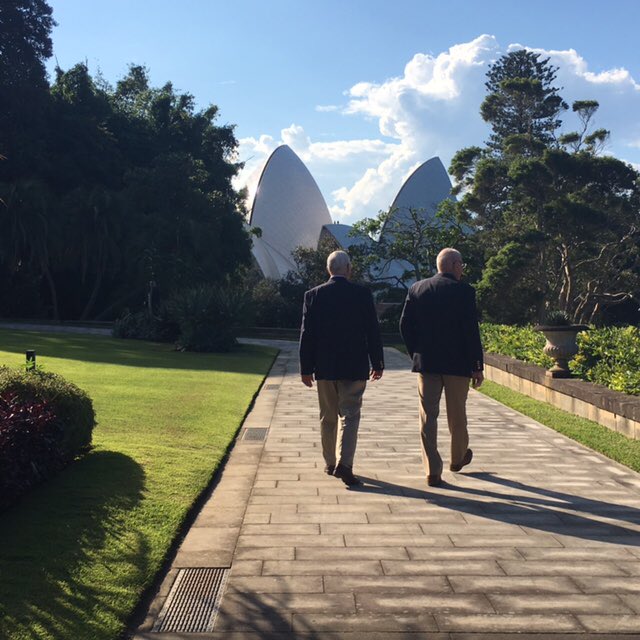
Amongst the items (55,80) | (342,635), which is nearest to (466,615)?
(342,635)

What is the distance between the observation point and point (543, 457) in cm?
577

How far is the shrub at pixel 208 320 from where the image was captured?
63.8ft

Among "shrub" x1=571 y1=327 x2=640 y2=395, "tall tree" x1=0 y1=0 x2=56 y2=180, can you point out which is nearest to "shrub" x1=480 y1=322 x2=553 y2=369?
"shrub" x1=571 y1=327 x2=640 y2=395

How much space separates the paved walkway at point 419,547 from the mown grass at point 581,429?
0.20 metres

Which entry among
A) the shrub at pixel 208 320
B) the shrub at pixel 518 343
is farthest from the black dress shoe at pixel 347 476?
the shrub at pixel 208 320

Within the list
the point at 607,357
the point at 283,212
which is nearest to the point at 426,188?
the point at 283,212

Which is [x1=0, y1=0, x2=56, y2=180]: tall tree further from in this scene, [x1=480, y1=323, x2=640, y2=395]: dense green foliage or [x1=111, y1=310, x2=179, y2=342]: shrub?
[x1=480, y1=323, x2=640, y2=395]: dense green foliage

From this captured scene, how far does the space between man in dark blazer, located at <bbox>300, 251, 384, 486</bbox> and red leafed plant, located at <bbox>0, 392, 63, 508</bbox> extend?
65.9 inches

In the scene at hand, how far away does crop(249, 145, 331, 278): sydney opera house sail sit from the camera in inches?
2060

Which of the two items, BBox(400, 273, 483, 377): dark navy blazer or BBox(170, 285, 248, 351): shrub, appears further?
BBox(170, 285, 248, 351): shrub

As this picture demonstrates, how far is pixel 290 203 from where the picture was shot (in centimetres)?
5381

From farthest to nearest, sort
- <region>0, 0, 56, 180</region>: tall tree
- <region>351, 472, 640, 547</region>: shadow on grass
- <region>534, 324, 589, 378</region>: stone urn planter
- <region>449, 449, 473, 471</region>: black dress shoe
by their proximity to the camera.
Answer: <region>0, 0, 56, 180</region>: tall tree, <region>534, 324, 589, 378</region>: stone urn planter, <region>449, 449, 473, 471</region>: black dress shoe, <region>351, 472, 640, 547</region>: shadow on grass

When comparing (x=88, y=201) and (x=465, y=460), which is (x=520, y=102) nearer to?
(x=88, y=201)

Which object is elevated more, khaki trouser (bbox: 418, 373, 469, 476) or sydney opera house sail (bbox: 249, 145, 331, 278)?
sydney opera house sail (bbox: 249, 145, 331, 278)
